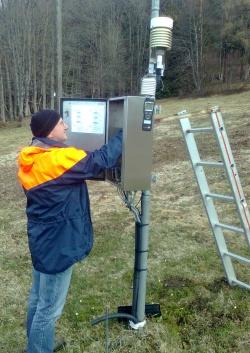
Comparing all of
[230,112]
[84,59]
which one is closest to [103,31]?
[84,59]

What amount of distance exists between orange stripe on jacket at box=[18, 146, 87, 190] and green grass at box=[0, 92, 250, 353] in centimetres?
121

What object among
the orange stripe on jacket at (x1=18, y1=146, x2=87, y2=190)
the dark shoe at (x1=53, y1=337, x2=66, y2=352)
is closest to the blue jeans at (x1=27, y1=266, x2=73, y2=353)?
the dark shoe at (x1=53, y1=337, x2=66, y2=352)

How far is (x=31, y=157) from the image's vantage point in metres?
2.71

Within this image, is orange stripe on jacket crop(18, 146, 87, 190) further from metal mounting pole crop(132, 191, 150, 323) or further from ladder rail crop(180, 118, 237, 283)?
ladder rail crop(180, 118, 237, 283)

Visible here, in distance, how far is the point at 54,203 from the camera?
272cm

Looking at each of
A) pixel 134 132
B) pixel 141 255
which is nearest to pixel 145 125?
pixel 134 132

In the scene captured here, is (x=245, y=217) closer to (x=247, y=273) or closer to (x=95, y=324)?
(x=247, y=273)

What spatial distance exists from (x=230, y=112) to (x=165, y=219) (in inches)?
444

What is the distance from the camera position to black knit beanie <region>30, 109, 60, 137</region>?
276 centimetres

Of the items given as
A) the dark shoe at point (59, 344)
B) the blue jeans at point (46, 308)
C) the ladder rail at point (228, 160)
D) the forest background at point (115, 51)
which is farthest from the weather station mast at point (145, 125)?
the forest background at point (115, 51)

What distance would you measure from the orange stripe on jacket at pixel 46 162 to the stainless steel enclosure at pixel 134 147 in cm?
37

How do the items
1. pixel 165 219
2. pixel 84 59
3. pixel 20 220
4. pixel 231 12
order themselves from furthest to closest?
pixel 84 59 < pixel 231 12 < pixel 20 220 < pixel 165 219

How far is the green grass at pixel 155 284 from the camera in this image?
3.59m

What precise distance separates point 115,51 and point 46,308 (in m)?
37.8
